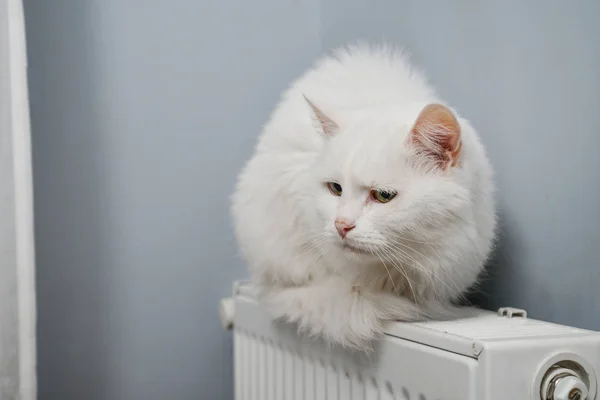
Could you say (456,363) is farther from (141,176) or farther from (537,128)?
(141,176)

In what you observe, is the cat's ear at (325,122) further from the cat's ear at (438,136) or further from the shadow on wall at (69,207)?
the shadow on wall at (69,207)

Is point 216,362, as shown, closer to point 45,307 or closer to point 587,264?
point 45,307

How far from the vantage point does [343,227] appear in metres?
0.89

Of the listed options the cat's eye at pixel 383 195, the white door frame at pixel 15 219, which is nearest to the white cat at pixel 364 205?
the cat's eye at pixel 383 195

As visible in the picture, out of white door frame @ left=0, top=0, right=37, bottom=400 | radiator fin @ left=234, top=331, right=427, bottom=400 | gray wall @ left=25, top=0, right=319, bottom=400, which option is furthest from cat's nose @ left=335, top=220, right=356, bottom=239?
gray wall @ left=25, top=0, right=319, bottom=400

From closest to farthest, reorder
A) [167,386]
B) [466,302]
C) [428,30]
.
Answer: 1. [466,302]
2. [428,30]
3. [167,386]

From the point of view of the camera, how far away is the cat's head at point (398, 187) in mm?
888

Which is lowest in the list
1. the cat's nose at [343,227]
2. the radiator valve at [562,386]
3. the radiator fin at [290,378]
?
the radiator fin at [290,378]

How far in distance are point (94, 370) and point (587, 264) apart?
41.2 inches

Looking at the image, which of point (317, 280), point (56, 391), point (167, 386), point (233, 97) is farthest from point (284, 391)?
point (233, 97)

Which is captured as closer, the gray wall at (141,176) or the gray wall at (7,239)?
the gray wall at (7,239)

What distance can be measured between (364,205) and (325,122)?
0.53 ft

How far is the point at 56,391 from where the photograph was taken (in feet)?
4.73

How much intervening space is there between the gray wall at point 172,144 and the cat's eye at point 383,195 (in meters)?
0.33
